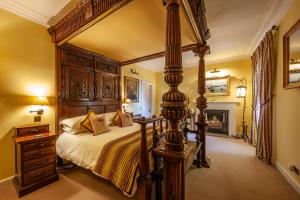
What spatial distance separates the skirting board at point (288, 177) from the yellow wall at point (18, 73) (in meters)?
4.19

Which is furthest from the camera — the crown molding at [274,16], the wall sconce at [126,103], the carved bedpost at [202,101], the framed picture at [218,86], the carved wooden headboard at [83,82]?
the framed picture at [218,86]

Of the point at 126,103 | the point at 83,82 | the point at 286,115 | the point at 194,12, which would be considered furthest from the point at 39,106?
the point at 286,115

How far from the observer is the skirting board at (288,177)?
6.40 ft

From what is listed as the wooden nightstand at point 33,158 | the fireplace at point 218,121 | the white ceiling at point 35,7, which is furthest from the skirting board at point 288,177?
the white ceiling at point 35,7

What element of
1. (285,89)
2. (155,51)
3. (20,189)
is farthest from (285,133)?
(20,189)

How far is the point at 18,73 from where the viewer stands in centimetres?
228

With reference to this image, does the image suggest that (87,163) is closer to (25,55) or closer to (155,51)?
(25,55)

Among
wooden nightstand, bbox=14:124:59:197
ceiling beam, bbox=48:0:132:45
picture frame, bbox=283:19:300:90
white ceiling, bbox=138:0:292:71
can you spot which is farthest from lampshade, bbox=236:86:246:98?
wooden nightstand, bbox=14:124:59:197

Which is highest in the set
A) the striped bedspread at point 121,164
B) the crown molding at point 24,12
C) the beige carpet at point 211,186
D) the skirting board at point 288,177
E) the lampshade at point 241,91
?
the crown molding at point 24,12

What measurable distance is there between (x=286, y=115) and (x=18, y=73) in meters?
4.52

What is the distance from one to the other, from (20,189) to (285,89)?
13.9 feet

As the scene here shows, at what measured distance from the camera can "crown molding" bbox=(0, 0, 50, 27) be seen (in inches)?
83.3

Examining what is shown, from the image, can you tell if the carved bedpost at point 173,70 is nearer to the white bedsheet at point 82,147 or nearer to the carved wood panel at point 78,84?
the white bedsheet at point 82,147

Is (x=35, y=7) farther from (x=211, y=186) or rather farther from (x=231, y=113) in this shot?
(x=231, y=113)
